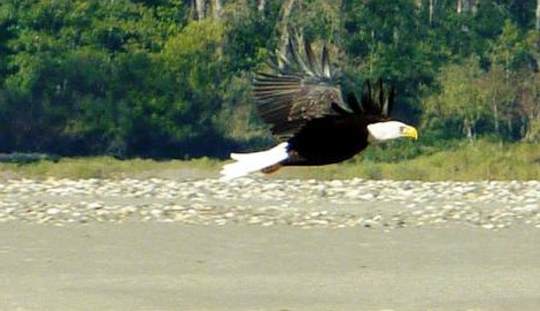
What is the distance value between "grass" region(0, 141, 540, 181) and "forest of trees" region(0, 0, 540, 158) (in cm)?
212

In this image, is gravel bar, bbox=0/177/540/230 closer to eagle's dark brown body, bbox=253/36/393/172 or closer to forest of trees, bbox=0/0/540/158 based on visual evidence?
forest of trees, bbox=0/0/540/158

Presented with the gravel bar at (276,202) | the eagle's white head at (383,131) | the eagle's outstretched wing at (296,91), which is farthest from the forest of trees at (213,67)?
the eagle's white head at (383,131)

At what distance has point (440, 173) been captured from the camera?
30234 millimetres

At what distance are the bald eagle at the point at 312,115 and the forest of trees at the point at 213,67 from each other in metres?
22.3

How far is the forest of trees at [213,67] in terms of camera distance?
A: 33.8 meters

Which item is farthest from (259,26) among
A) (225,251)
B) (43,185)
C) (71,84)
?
(225,251)

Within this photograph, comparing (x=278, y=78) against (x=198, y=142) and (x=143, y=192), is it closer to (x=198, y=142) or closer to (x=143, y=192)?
(x=143, y=192)

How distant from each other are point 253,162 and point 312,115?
1.39 ft

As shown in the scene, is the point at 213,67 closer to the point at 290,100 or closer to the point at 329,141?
the point at 290,100

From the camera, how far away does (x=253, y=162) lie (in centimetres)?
1012

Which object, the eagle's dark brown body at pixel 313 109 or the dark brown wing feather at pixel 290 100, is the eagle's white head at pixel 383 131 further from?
the dark brown wing feather at pixel 290 100

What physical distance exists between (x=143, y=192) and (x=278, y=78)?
13.8 metres

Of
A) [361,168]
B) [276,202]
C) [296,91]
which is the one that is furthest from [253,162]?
[361,168]

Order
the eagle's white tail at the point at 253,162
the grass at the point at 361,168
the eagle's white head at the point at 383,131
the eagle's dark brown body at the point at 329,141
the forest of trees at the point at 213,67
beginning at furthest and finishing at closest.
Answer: the forest of trees at the point at 213,67, the grass at the point at 361,168, the eagle's white tail at the point at 253,162, the eagle's dark brown body at the point at 329,141, the eagle's white head at the point at 383,131
